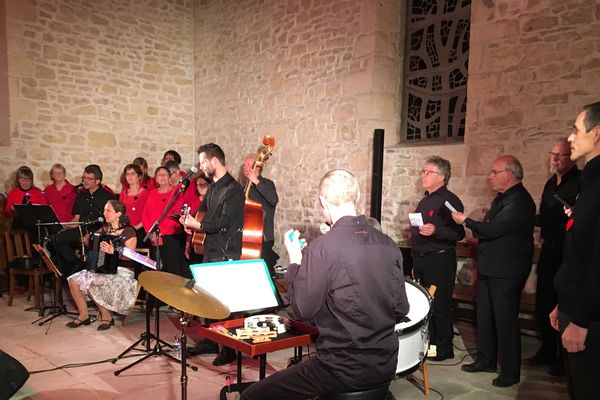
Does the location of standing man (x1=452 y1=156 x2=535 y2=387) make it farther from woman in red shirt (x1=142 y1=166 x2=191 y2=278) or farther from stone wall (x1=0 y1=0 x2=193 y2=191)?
stone wall (x1=0 y1=0 x2=193 y2=191)

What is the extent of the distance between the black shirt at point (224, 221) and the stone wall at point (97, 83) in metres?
5.47

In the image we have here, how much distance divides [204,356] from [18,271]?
3.52m

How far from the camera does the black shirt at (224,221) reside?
4.31 m

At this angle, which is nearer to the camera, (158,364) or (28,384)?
(28,384)

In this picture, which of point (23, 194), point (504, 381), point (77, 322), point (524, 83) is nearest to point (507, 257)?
point (504, 381)

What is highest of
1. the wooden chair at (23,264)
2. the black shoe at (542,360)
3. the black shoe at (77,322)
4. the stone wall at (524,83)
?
the stone wall at (524,83)

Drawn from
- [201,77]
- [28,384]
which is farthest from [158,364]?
[201,77]

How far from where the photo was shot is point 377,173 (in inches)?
275

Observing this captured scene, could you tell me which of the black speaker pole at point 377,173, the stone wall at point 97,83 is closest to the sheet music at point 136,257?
the black speaker pole at point 377,173

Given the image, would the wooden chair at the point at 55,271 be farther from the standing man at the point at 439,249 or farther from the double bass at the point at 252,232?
the standing man at the point at 439,249

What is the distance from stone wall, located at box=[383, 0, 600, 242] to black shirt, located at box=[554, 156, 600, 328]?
3461mm

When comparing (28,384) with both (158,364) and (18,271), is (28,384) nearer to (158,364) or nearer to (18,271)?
(158,364)

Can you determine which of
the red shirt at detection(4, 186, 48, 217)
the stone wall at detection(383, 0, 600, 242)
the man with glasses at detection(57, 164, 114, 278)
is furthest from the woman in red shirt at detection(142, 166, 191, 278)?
the stone wall at detection(383, 0, 600, 242)

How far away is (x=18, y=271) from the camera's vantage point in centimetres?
647
